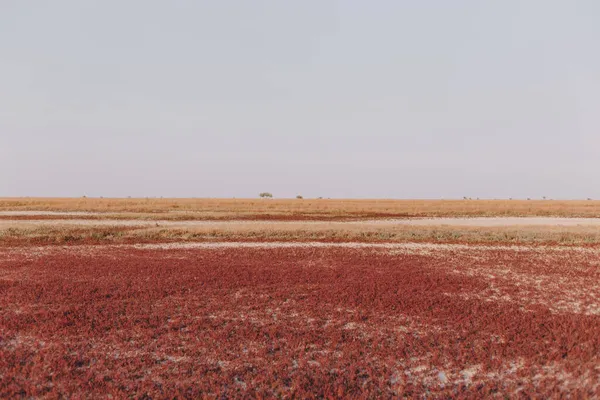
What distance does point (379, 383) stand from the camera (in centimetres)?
810

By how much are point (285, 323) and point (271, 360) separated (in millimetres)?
2726

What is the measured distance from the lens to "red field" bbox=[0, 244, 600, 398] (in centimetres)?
809

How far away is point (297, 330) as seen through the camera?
1126cm

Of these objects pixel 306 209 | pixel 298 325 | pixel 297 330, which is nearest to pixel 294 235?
pixel 298 325

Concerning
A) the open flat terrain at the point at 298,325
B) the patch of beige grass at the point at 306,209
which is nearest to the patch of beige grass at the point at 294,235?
the open flat terrain at the point at 298,325

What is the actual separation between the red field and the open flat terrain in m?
0.05

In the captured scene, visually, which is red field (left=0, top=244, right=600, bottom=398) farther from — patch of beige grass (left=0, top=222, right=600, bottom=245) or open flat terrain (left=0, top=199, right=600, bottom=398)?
patch of beige grass (left=0, top=222, right=600, bottom=245)

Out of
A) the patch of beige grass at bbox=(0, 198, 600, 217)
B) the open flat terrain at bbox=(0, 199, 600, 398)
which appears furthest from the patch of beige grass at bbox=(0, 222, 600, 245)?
the patch of beige grass at bbox=(0, 198, 600, 217)

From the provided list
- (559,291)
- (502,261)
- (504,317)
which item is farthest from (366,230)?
(504,317)

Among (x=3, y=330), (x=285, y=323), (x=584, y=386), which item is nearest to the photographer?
(x=584, y=386)

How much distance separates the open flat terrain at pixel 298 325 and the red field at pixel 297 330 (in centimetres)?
5

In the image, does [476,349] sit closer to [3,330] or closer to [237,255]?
[3,330]

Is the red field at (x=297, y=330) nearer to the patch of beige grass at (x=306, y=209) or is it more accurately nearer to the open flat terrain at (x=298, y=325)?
the open flat terrain at (x=298, y=325)

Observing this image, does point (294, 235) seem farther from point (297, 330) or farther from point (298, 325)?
point (297, 330)
